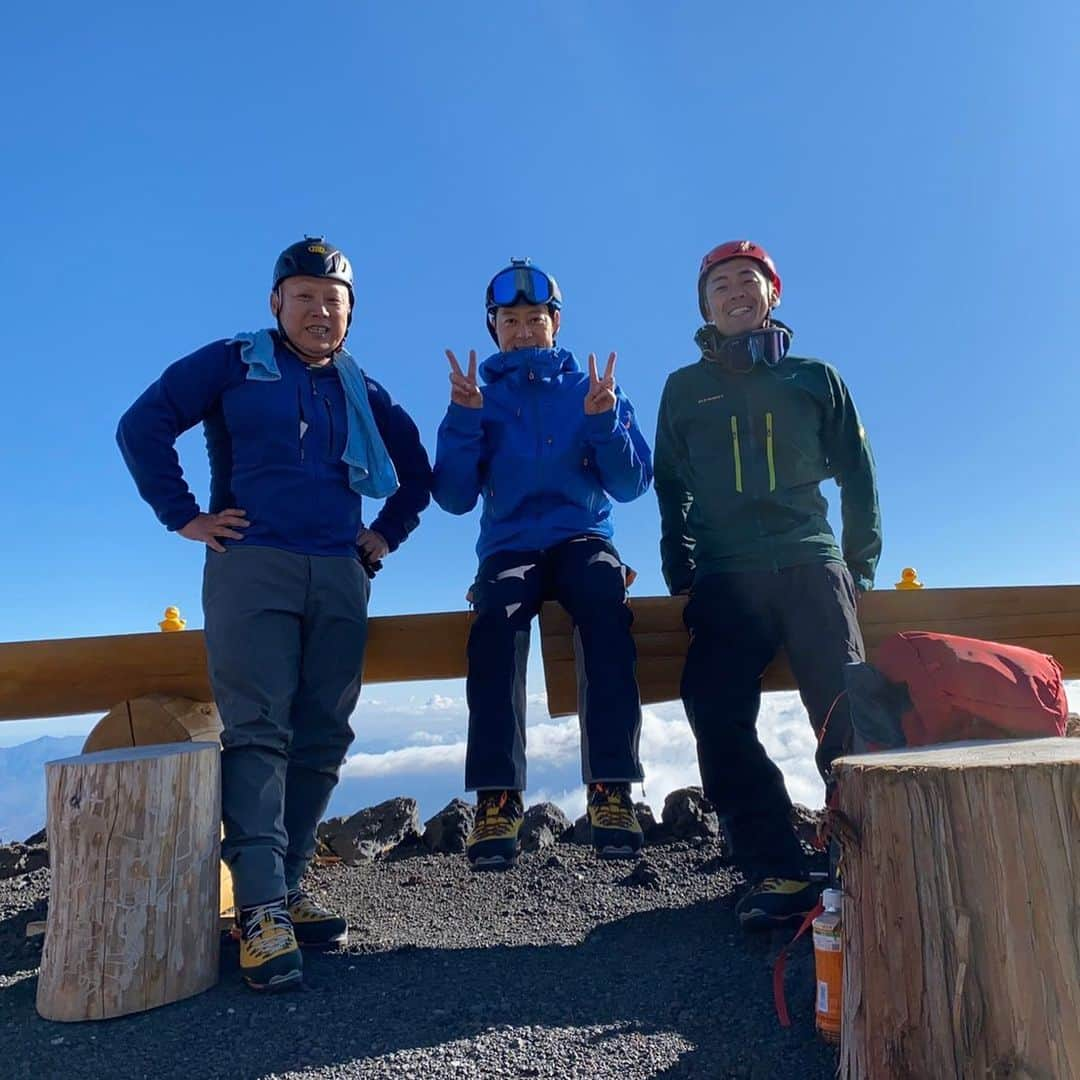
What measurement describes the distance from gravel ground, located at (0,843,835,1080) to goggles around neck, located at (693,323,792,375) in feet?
8.22

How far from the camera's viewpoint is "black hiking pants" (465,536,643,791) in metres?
3.84

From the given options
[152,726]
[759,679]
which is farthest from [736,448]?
[152,726]

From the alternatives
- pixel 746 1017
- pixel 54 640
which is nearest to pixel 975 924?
pixel 746 1017

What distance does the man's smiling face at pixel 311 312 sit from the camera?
174 inches

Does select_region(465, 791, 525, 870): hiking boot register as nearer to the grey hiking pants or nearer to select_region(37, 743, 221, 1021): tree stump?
the grey hiking pants

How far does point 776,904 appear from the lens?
145 inches

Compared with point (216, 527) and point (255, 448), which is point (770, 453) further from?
point (216, 527)

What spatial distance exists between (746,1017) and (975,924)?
1.16 m

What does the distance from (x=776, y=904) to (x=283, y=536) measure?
2.52 m

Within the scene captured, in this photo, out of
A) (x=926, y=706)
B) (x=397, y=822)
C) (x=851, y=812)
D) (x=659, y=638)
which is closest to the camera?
(x=851, y=812)

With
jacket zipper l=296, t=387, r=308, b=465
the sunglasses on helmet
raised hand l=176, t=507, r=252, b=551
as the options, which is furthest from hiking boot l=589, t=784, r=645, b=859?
the sunglasses on helmet

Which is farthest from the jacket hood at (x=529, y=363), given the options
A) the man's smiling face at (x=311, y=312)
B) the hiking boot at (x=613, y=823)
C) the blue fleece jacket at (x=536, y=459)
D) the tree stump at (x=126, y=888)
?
the tree stump at (x=126, y=888)

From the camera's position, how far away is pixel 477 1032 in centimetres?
302

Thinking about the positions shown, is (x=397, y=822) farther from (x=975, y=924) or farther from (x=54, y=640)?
(x=975, y=924)
